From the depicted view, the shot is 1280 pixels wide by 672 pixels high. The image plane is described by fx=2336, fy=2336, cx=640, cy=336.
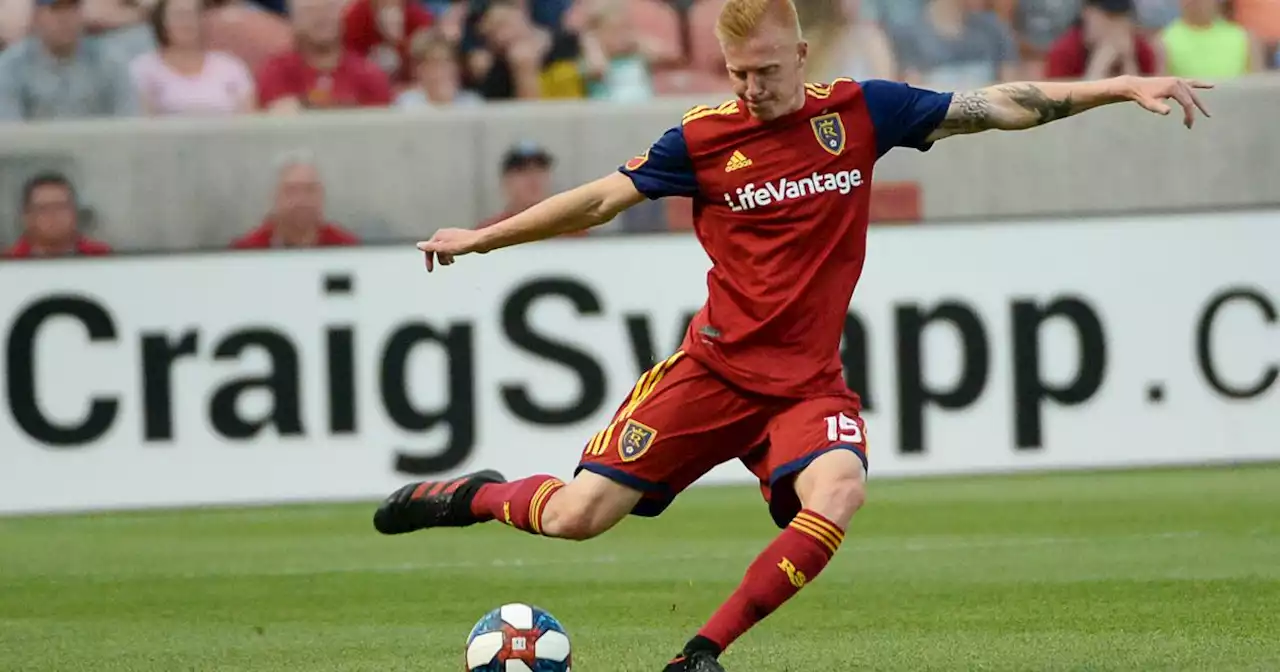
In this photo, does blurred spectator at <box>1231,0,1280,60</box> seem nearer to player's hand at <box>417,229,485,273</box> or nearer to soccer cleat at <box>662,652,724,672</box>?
player's hand at <box>417,229,485,273</box>

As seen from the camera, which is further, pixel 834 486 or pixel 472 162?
pixel 472 162

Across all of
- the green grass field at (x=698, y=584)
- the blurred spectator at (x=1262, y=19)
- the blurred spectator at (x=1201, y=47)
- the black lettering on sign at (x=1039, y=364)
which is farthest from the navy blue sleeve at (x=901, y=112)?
the blurred spectator at (x=1262, y=19)

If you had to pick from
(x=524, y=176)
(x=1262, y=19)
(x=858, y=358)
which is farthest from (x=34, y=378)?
(x=1262, y=19)

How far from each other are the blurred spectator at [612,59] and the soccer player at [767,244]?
878cm

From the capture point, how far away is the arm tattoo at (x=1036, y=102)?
23.5 feet

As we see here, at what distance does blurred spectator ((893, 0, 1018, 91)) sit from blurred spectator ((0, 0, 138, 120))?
5256 millimetres

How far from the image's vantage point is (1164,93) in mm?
6844

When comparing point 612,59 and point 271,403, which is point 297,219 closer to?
point 271,403

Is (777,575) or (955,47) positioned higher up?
(955,47)

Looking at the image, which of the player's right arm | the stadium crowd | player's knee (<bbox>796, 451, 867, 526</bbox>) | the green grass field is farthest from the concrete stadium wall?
player's knee (<bbox>796, 451, 867, 526</bbox>)

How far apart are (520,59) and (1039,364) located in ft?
14.1

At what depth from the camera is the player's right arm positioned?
6.99m

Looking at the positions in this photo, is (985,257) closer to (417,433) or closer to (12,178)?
(417,433)

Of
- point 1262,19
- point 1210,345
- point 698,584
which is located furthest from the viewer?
point 1262,19
